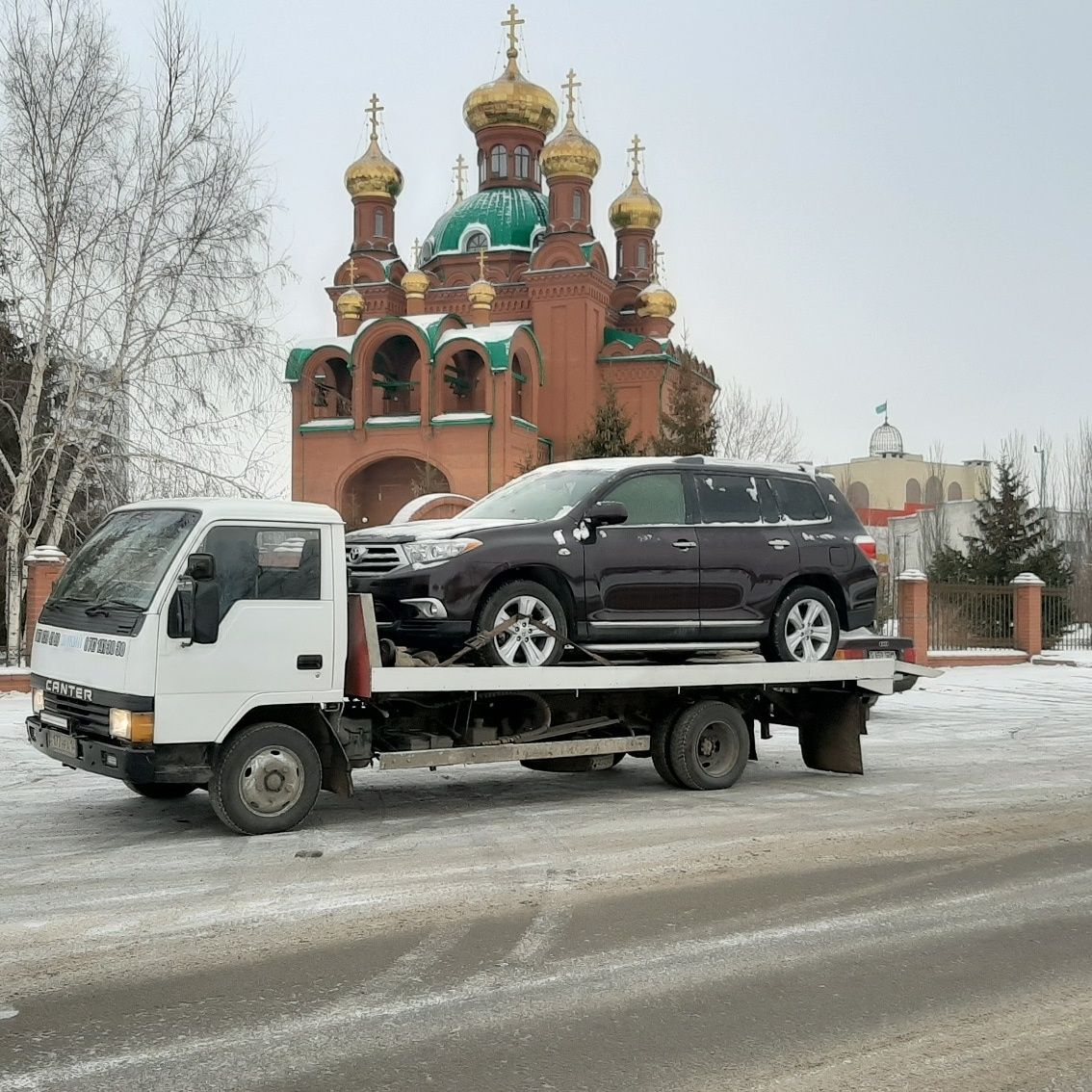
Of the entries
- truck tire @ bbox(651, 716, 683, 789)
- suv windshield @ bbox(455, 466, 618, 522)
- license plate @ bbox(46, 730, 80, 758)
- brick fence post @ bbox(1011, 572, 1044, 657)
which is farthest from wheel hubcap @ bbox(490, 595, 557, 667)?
brick fence post @ bbox(1011, 572, 1044, 657)

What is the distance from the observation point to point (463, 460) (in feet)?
Result: 139

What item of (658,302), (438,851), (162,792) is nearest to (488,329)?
(658,302)

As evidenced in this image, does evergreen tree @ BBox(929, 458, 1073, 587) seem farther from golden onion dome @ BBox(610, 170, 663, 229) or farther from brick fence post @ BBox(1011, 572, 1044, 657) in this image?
golden onion dome @ BBox(610, 170, 663, 229)

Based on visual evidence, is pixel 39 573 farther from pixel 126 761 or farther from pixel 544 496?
pixel 126 761

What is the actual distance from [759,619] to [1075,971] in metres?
4.92

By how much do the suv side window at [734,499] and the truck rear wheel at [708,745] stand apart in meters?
1.45

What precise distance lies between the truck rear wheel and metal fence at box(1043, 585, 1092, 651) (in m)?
22.3

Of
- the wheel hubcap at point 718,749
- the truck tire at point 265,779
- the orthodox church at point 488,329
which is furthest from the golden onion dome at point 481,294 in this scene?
the truck tire at point 265,779

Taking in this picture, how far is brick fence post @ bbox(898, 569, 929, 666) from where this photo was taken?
26109 mm

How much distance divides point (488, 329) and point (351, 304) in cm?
740

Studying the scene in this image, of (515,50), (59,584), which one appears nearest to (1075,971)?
(59,584)

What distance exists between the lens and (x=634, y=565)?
9.31 metres

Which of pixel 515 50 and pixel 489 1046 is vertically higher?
pixel 515 50

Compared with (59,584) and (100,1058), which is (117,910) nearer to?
(100,1058)
